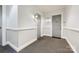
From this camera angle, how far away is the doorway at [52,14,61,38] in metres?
1.18

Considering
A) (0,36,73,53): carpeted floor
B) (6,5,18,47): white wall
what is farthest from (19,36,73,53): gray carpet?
(6,5,18,47): white wall

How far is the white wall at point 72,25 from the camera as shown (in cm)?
107

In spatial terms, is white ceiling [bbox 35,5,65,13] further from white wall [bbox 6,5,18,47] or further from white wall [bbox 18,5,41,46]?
white wall [bbox 6,5,18,47]

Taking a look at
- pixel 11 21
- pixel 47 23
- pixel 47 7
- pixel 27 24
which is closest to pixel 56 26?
pixel 47 23

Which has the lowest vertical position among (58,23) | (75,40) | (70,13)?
(75,40)

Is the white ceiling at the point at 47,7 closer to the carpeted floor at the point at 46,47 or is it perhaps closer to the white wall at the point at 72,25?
the white wall at the point at 72,25

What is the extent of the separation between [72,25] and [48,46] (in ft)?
1.35

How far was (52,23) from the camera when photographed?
3.98 ft
